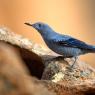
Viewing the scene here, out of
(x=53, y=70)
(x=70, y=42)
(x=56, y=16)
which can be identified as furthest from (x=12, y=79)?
(x=56, y=16)

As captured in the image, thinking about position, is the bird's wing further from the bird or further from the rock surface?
the rock surface

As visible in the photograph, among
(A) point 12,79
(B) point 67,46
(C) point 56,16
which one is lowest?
(A) point 12,79

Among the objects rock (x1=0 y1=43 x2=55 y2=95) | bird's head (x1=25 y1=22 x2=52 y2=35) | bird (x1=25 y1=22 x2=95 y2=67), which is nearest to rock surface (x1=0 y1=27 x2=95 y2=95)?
bird (x1=25 y1=22 x2=95 y2=67)

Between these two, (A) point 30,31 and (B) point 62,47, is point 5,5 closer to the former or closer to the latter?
(A) point 30,31

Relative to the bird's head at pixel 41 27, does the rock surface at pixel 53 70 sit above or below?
below

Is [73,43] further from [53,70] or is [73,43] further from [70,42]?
[53,70]

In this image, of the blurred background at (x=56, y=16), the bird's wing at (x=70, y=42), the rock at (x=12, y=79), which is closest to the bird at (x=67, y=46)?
the bird's wing at (x=70, y=42)

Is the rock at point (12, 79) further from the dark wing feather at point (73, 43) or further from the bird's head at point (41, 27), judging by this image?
the bird's head at point (41, 27)

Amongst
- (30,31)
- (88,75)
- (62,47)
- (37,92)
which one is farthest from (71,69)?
(30,31)
